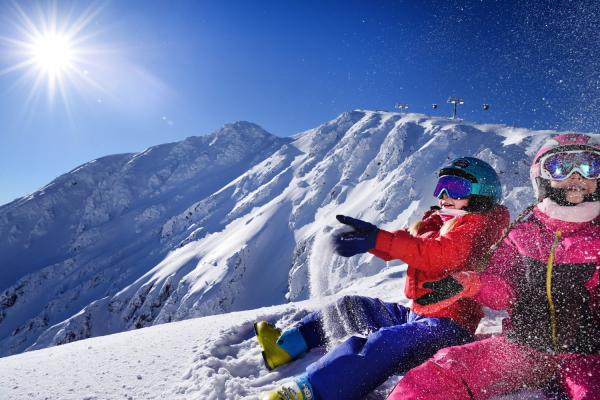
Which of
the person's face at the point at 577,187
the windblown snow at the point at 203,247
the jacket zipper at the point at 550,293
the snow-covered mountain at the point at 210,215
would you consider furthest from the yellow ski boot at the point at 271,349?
the snow-covered mountain at the point at 210,215

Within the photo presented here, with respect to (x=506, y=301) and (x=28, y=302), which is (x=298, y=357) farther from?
(x=28, y=302)

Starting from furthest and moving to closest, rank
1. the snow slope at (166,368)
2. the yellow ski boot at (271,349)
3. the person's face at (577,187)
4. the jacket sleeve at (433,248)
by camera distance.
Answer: the yellow ski boot at (271,349) → the snow slope at (166,368) → the jacket sleeve at (433,248) → the person's face at (577,187)

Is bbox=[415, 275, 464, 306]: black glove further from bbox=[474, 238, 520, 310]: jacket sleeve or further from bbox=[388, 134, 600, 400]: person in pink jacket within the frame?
bbox=[474, 238, 520, 310]: jacket sleeve

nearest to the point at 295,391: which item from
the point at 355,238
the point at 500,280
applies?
the point at 355,238

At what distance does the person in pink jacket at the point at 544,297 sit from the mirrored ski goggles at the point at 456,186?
0.70 m

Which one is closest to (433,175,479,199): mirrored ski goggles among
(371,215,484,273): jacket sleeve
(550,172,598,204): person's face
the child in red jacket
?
the child in red jacket

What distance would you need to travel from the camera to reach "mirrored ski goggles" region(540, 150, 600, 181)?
2547 millimetres

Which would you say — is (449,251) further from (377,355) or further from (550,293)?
(377,355)

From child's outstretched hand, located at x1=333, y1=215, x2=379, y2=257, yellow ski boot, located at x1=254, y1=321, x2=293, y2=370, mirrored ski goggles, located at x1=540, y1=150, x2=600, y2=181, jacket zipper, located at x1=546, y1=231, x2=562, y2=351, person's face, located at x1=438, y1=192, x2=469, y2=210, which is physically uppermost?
mirrored ski goggles, located at x1=540, y1=150, x2=600, y2=181

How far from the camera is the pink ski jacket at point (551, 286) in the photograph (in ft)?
7.62

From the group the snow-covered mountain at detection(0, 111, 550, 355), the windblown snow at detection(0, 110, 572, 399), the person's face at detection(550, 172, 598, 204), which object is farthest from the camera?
the snow-covered mountain at detection(0, 111, 550, 355)

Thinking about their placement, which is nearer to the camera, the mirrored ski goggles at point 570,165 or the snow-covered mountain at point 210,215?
the mirrored ski goggles at point 570,165

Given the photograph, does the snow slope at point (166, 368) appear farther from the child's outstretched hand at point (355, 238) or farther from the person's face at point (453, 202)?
the person's face at point (453, 202)

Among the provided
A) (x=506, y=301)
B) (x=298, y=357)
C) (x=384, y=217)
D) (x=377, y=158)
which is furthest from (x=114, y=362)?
(x=377, y=158)
